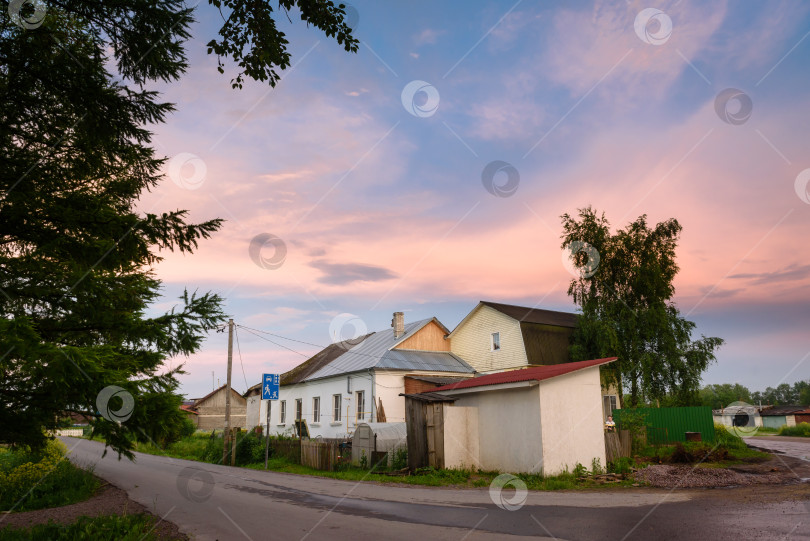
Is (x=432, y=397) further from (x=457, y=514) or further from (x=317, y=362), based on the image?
(x=317, y=362)

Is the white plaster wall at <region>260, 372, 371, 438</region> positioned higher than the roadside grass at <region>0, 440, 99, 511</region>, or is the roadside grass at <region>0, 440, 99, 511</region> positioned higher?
the white plaster wall at <region>260, 372, 371, 438</region>

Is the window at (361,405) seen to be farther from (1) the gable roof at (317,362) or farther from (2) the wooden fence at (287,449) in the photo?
(1) the gable roof at (317,362)

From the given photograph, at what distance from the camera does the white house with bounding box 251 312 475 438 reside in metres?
29.1

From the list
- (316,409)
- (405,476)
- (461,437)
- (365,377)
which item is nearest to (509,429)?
(461,437)

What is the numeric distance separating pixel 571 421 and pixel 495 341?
16352 mm

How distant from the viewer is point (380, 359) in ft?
98.6

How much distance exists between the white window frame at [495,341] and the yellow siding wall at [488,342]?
0.14 metres

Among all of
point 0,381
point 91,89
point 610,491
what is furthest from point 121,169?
point 610,491

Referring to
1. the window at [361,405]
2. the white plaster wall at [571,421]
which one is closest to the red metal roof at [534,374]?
the white plaster wall at [571,421]

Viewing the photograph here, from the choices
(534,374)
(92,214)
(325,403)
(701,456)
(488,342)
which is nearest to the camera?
(92,214)

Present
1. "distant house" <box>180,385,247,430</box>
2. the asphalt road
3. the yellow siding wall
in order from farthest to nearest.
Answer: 1. "distant house" <box>180,385,247,430</box>
2. the yellow siding wall
3. the asphalt road

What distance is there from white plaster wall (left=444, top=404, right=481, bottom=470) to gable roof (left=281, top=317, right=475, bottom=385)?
11.2 m

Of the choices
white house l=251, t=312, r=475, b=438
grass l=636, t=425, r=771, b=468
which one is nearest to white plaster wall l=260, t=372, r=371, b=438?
white house l=251, t=312, r=475, b=438

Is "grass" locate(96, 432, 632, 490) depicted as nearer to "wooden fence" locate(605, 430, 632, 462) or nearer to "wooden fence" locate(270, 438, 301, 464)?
"wooden fence" locate(270, 438, 301, 464)
